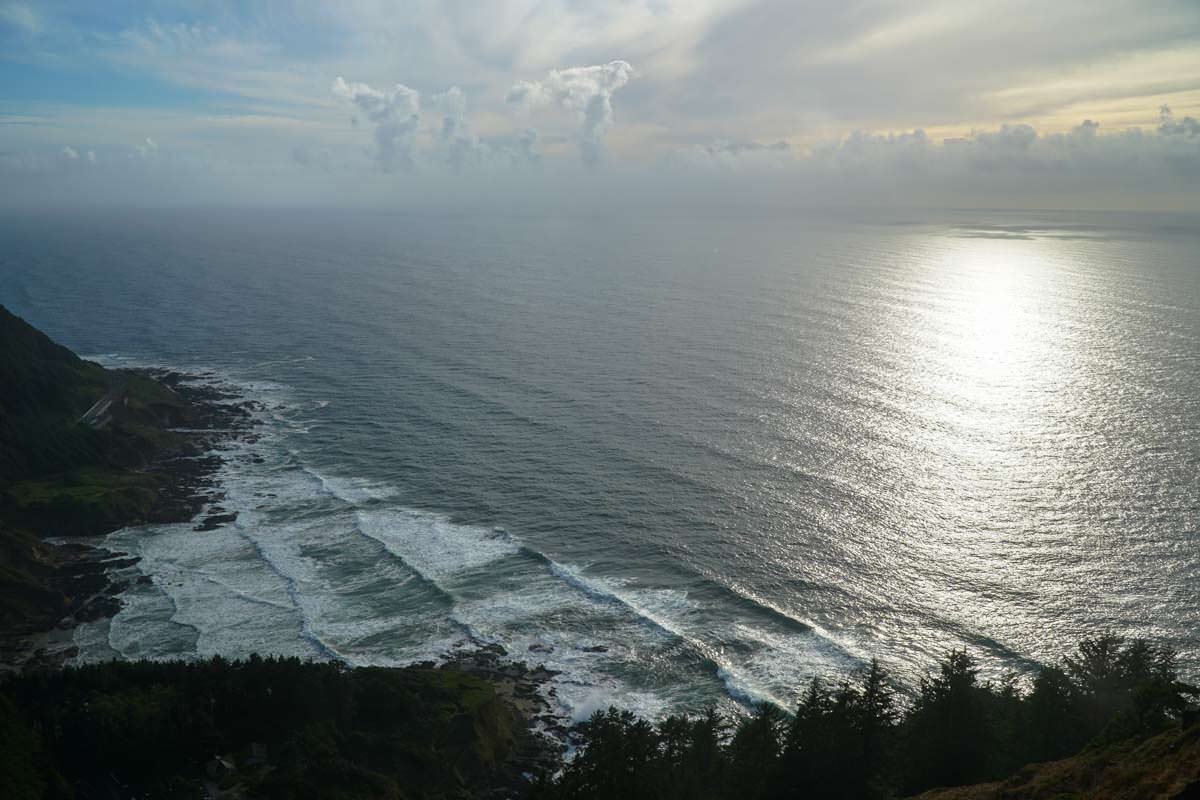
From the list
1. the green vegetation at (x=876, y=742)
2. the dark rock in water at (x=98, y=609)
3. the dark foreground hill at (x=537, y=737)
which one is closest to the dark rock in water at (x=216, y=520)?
the dark rock in water at (x=98, y=609)

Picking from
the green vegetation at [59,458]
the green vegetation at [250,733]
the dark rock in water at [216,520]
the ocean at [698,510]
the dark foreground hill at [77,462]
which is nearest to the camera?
the green vegetation at [250,733]

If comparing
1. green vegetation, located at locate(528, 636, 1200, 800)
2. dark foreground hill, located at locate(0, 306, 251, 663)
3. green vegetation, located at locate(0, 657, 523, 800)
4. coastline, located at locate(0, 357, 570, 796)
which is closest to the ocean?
coastline, located at locate(0, 357, 570, 796)

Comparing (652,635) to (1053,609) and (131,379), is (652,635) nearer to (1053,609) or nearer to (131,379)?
(1053,609)

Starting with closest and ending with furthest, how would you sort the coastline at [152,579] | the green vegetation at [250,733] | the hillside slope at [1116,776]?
the hillside slope at [1116,776]
the green vegetation at [250,733]
the coastline at [152,579]

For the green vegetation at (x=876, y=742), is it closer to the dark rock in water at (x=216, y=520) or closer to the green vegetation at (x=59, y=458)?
the green vegetation at (x=59, y=458)

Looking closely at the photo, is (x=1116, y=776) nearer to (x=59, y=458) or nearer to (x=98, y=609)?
(x=98, y=609)

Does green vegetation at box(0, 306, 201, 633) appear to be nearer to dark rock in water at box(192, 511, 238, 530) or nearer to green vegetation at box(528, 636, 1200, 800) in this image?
dark rock in water at box(192, 511, 238, 530)

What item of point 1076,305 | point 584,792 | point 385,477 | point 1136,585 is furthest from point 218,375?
point 1076,305
